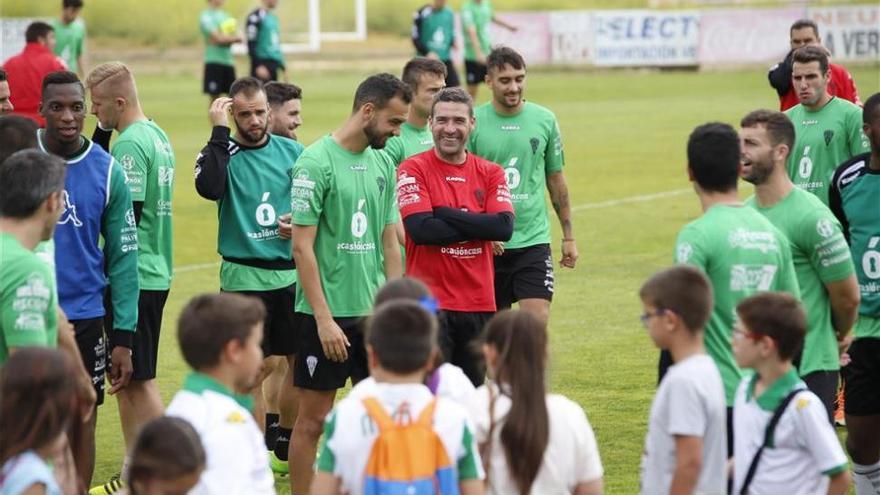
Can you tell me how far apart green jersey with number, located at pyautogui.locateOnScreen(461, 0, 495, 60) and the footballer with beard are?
22261 millimetres

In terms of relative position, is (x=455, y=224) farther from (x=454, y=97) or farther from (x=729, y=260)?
(x=729, y=260)

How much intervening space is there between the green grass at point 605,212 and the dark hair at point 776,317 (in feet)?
8.44

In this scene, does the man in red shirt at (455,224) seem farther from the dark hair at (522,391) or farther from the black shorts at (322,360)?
the dark hair at (522,391)

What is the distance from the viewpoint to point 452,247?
823cm

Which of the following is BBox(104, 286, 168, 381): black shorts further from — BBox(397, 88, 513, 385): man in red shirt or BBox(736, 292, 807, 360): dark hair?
BBox(736, 292, 807, 360): dark hair

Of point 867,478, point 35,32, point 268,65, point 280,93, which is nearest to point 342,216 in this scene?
point 280,93

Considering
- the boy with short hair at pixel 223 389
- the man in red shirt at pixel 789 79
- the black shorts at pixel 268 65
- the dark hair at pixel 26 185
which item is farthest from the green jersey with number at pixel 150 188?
the black shorts at pixel 268 65

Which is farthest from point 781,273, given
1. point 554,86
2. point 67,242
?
point 554,86

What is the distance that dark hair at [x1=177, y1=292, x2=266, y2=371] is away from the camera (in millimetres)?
5008

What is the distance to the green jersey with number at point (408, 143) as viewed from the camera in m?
9.44

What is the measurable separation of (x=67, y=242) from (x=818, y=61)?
17.1ft

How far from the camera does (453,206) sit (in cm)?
827

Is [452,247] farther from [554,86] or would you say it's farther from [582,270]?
[554,86]

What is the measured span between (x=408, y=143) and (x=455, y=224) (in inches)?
61.8
